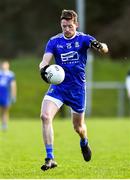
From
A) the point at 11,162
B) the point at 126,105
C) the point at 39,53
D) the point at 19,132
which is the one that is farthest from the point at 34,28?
the point at 11,162

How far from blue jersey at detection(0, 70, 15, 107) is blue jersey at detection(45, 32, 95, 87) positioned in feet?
42.2

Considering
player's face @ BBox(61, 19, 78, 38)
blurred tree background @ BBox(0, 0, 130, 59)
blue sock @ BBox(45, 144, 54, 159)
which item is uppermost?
blurred tree background @ BBox(0, 0, 130, 59)

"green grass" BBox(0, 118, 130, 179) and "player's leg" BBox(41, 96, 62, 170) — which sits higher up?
"player's leg" BBox(41, 96, 62, 170)

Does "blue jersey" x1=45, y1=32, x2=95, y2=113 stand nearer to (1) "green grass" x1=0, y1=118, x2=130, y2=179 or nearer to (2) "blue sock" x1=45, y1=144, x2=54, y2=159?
(2) "blue sock" x1=45, y1=144, x2=54, y2=159

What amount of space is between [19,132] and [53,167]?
10.8 metres

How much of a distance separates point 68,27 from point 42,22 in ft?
124

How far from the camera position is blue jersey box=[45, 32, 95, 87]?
435 inches

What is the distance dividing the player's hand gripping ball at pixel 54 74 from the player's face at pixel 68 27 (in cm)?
52

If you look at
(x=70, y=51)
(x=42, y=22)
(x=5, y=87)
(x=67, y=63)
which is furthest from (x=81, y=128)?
(x=42, y=22)

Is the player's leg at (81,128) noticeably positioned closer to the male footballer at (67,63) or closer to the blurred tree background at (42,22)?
the male footballer at (67,63)

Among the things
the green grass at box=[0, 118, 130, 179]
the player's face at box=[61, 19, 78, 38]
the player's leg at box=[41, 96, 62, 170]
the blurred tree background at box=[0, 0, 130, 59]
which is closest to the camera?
the green grass at box=[0, 118, 130, 179]

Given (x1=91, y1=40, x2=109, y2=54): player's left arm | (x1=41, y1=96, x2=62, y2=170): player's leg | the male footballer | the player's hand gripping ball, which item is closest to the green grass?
(x1=41, y1=96, x2=62, y2=170): player's leg

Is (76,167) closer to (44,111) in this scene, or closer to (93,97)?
(44,111)

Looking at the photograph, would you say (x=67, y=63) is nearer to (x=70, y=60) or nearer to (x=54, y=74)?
(x=70, y=60)
